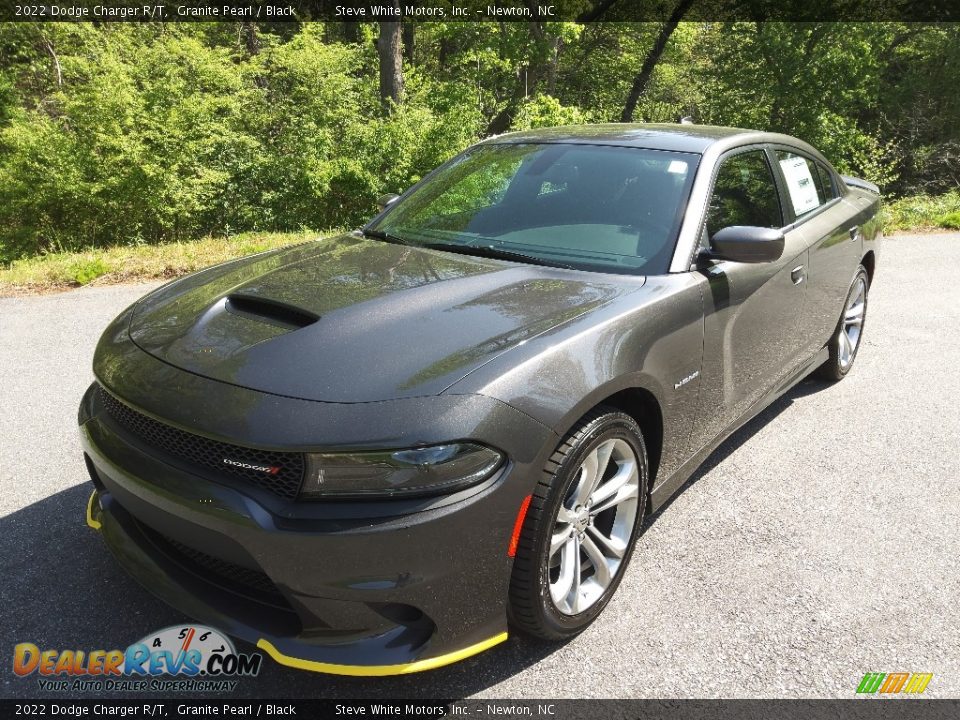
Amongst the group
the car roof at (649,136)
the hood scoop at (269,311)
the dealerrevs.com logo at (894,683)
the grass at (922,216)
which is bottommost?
the grass at (922,216)

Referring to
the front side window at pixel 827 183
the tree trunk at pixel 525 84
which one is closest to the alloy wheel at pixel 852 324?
the front side window at pixel 827 183

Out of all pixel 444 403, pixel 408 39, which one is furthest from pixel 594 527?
pixel 408 39

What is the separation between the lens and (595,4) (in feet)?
85.6

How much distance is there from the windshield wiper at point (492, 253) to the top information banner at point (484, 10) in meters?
13.7

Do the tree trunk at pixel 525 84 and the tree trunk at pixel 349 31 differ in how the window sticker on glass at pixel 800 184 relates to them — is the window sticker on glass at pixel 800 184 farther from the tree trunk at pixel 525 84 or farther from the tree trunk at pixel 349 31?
the tree trunk at pixel 349 31

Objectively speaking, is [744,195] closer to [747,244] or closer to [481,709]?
[747,244]

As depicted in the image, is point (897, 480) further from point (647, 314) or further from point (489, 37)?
point (489, 37)

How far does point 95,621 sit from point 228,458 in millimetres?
960

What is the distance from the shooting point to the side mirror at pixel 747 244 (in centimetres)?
282

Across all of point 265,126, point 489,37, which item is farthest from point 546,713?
point 489,37

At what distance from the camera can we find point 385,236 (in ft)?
11.3

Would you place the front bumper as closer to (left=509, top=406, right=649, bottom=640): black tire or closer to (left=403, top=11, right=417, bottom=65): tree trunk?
(left=509, top=406, right=649, bottom=640): black tire

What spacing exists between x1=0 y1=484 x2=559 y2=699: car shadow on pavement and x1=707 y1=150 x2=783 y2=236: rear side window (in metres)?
1.93

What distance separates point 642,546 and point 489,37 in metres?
20.2
